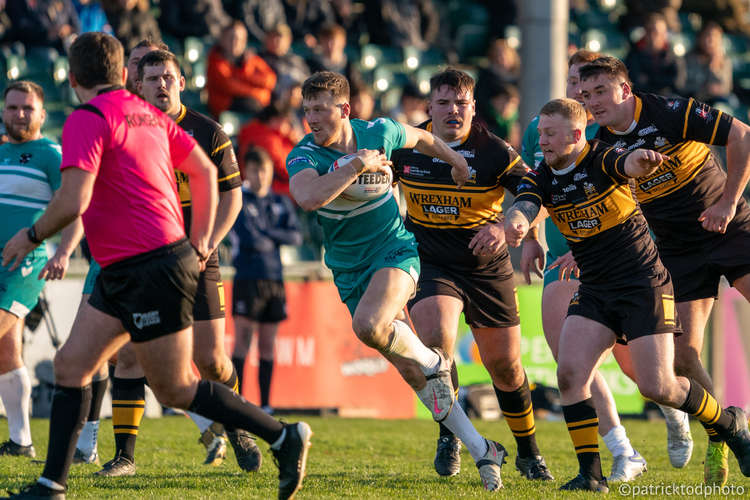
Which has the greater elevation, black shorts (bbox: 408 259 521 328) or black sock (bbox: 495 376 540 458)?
black shorts (bbox: 408 259 521 328)

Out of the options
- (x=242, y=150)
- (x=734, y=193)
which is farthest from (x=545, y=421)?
(x=734, y=193)

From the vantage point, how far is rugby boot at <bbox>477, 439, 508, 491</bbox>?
631cm

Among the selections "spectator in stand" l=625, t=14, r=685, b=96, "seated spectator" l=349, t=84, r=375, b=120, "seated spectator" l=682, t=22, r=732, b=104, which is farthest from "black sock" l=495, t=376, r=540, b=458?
"seated spectator" l=682, t=22, r=732, b=104

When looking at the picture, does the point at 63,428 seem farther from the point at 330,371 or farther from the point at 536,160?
the point at 330,371

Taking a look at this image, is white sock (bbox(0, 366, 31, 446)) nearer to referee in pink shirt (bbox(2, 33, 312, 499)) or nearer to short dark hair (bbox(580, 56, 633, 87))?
referee in pink shirt (bbox(2, 33, 312, 499))

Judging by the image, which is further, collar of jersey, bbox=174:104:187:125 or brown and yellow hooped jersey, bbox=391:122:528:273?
brown and yellow hooped jersey, bbox=391:122:528:273

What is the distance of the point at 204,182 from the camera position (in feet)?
18.2

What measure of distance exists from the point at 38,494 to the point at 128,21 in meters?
9.17

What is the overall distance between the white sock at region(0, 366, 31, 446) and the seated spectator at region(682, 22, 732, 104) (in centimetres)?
1142

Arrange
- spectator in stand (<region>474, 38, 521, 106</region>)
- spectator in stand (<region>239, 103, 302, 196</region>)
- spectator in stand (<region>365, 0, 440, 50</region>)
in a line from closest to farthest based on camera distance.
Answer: spectator in stand (<region>239, 103, 302, 196</region>)
spectator in stand (<region>474, 38, 521, 106</region>)
spectator in stand (<region>365, 0, 440, 50</region>)

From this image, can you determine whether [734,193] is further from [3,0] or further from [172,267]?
[3,0]

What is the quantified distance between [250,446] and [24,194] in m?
2.37

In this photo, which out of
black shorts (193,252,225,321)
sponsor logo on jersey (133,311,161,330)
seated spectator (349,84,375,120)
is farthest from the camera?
seated spectator (349,84,375,120)

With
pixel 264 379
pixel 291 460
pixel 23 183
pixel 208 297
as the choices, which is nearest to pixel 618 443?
pixel 291 460
